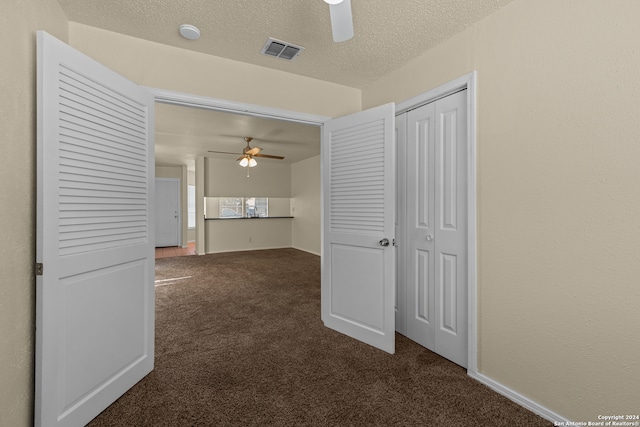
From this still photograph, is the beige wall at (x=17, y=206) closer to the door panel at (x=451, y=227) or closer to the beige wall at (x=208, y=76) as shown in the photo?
the beige wall at (x=208, y=76)

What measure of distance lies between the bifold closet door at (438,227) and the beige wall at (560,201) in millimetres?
182

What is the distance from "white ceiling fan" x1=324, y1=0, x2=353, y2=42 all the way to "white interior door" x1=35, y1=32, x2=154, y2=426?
138 cm

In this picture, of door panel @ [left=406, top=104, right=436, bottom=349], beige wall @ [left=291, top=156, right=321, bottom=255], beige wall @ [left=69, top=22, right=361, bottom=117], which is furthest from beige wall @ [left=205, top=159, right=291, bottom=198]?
door panel @ [left=406, top=104, right=436, bottom=349]

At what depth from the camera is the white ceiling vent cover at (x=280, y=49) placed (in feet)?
7.20

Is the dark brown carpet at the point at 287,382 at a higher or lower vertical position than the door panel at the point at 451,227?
lower

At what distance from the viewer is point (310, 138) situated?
17.5 ft

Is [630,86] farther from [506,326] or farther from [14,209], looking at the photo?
[14,209]

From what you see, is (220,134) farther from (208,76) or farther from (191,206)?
(191,206)

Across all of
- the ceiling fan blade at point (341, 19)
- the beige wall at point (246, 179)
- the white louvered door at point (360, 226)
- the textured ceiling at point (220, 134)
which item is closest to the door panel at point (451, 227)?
the white louvered door at point (360, 226)

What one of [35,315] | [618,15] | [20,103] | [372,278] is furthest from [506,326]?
[20,103]

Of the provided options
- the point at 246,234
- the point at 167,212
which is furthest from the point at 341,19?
the point at 167,212

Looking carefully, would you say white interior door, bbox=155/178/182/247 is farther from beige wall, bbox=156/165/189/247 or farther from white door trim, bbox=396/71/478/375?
white door trim, bbox=396/71/478/375

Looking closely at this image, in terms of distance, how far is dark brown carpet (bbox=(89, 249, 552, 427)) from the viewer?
1.60 meters

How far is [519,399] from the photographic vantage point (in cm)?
172
